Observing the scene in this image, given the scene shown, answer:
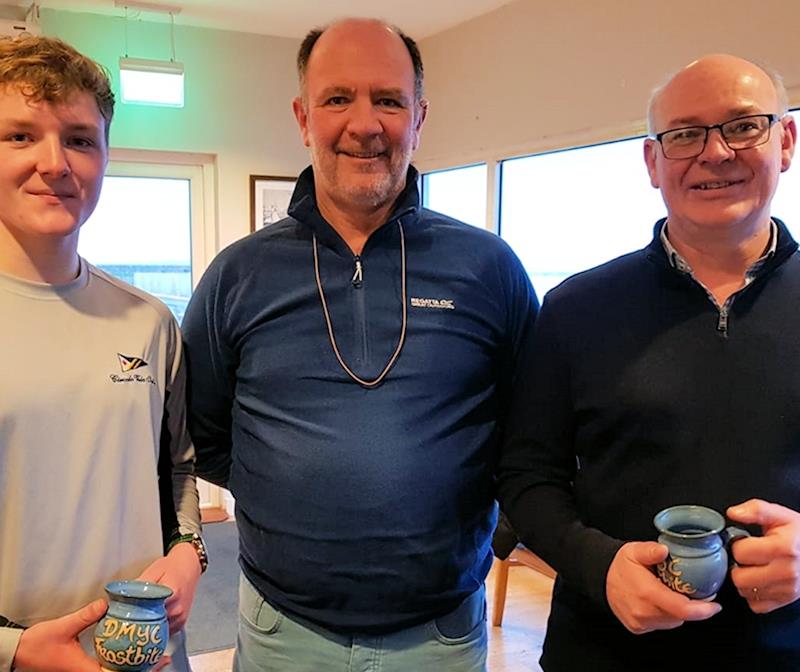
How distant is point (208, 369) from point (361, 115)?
597mm

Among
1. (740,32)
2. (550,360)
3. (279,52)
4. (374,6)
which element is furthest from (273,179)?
(550,360)

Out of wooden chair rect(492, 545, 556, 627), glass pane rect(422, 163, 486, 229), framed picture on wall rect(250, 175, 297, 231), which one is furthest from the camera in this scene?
framed picture on wall rect(250, 175, 297, 231)

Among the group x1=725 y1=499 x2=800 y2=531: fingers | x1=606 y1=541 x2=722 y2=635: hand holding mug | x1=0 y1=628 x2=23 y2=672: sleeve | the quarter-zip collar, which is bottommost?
x1=0 y1=628 x2=23 y2=672: sleeve

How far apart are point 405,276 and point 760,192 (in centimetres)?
65

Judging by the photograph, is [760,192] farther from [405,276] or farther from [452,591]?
[452,591]

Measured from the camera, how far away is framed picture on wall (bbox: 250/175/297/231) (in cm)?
483

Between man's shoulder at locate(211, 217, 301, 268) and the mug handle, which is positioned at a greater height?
man's shoulder at locate(211, 217, 301, 268)

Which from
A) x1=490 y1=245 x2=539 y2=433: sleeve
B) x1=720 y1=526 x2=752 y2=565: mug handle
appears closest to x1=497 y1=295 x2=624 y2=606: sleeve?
x1=490 y1=245 x2=539 y2=433: sleeve

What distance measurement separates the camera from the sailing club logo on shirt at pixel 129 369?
130cm

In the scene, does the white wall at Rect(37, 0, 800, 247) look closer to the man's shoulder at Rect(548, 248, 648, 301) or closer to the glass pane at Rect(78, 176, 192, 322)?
the glass pane at Rect(78, 176, 192, 322)

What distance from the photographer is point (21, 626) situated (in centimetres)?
122

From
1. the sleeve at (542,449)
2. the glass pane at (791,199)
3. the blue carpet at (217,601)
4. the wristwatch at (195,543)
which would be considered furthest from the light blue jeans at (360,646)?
the glass pane at (791,199)

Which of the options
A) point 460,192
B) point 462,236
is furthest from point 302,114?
point 460,192

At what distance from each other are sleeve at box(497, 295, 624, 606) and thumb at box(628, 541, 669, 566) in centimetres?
17
